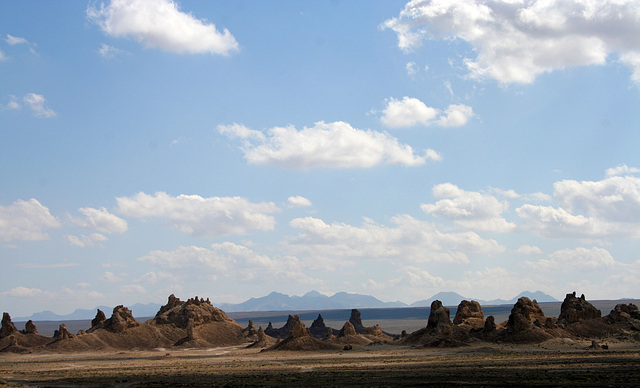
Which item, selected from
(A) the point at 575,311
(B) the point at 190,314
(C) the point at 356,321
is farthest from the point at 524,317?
(B) the point at 190,314

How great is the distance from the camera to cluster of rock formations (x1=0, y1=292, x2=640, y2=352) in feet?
409

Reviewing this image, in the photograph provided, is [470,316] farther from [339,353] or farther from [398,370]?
[398,370]

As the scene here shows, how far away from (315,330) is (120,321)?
49979 millimetres

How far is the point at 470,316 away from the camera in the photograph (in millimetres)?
143375

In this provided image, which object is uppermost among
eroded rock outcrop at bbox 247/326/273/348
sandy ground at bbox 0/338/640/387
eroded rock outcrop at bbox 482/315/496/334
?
eroded rock outcrop at bbox 482/315/496/334

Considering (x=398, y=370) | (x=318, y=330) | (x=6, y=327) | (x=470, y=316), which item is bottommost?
(x=398, y=370)

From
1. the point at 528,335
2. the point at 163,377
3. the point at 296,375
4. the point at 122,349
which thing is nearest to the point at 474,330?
the point at 528,335

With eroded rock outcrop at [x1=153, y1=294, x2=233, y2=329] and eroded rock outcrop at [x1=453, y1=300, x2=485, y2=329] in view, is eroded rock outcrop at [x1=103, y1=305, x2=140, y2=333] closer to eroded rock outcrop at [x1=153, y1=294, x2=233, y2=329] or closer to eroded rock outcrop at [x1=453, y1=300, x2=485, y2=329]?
eroded rock outcrop at [x1=153, y1=294, x2=233, y2=329]

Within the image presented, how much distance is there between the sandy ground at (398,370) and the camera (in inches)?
2699

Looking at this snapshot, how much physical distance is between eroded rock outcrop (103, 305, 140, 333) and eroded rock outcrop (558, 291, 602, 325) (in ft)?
322

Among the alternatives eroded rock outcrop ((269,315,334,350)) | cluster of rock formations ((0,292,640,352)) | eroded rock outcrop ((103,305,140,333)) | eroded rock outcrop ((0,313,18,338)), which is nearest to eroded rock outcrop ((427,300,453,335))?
cluster of rock formations ((0,292,640,352))

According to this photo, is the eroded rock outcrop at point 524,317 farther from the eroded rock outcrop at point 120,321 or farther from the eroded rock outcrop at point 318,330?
the eroded rock outcrop at point 120,321

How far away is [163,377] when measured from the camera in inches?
3260

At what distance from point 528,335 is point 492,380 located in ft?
183
